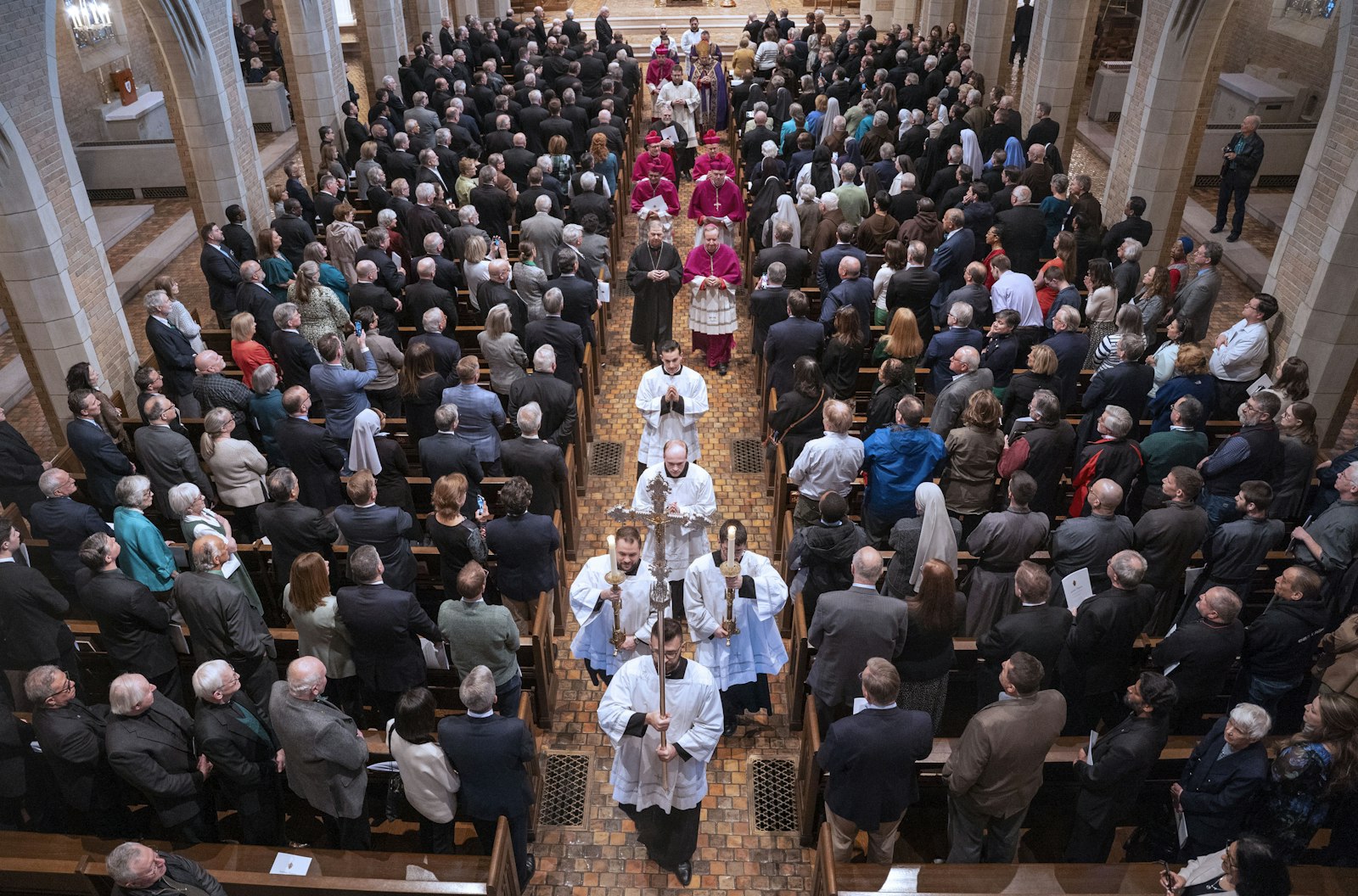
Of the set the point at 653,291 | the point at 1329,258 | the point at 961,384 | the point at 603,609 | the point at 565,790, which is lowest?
the point at 565,790

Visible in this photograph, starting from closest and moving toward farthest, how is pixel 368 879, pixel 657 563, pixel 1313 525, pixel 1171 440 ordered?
1. pixel 657 563
2. pixel 368 879
3. pixel 1313 525
4. pixel 1171 440

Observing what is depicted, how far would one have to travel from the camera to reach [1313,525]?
6.05 meters

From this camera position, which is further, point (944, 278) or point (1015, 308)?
point (944, 278)

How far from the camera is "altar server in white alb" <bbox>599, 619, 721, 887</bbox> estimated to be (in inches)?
194

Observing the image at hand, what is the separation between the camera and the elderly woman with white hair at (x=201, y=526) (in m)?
5.82

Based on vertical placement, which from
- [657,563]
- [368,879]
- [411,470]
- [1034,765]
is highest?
[657,563]

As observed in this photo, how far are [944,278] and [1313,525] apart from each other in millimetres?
4445

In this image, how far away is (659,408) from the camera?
7.41 meters

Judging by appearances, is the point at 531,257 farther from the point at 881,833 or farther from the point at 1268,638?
the point at 1268,638

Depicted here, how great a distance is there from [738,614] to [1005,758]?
1.73 m

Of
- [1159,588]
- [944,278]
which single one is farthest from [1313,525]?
[944,278]

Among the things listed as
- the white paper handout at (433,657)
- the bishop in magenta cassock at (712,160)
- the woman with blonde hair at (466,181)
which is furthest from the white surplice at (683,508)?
the bishop in magenta cassock at (712,160)

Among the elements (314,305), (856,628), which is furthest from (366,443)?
(856,628)

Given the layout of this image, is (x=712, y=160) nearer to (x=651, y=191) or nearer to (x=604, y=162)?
(x=651, y=191)
